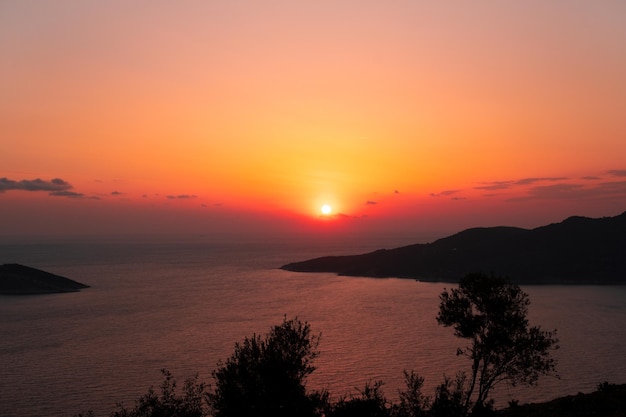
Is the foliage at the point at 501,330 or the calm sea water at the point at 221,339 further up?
the foliage at the point at 501,330

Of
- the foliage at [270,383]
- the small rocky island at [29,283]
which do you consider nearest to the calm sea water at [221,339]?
the small rocky island at [29,283]

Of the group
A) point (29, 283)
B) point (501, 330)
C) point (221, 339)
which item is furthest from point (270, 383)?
point (29, 283)

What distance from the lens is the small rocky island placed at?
178 m

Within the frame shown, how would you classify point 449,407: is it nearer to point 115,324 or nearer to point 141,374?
point 141,374

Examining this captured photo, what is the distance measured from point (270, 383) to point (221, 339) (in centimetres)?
7470

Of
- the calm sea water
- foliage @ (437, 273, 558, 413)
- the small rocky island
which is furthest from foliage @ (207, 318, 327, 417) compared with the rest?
the small rocky island

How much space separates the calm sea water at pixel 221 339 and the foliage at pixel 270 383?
33996 millimetres

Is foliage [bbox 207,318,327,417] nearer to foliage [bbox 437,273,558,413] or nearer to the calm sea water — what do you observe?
foliage [bbox 437,273,558,413]

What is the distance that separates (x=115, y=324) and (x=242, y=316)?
31870 millimetres

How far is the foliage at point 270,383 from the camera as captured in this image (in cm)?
3306

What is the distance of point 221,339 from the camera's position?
105 metres

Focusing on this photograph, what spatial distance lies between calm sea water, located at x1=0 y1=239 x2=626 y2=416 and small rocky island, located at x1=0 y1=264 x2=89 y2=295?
9355mm

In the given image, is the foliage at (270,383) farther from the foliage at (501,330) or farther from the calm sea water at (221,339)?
the calm sea water at (221,339)

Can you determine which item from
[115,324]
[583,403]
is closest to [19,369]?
[115,324]
